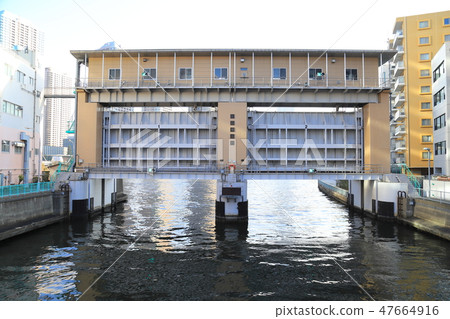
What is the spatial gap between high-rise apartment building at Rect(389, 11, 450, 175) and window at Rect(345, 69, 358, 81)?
2800 cm

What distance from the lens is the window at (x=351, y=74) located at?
1249 inches

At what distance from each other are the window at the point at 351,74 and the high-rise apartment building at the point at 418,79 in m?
28.0

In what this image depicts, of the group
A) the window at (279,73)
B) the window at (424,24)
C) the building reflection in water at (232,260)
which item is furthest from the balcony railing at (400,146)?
the building reflection in water at (232,260)

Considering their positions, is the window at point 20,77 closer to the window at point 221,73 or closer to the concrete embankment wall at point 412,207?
the window at point 221,73

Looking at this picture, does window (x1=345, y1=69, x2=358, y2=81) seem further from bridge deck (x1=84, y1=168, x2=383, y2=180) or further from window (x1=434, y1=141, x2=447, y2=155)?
window (x1=434, y1=141, x2=447, y2=155)

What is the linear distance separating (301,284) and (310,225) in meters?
13.6

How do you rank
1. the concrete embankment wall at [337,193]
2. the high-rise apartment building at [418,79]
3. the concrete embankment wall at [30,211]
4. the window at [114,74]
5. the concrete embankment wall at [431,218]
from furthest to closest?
the high-rise apartment building at [418,79]
the concrete embankment wall at [337,193]
the window at [114,74]
the concrete embankment wall at [431,218]
the concrete embankment wall at [30,211]

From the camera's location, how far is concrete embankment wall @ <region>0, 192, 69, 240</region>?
19859 millimetres

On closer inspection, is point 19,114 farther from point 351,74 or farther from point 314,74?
point 351,74

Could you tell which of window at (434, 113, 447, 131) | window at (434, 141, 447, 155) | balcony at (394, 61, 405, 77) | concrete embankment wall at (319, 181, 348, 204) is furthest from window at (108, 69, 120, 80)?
balcony at (394, 61, 405, 77)

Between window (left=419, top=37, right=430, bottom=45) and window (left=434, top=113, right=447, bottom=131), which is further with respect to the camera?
window (left=419, top=37, right=430, bottom=45)

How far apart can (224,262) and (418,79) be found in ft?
185

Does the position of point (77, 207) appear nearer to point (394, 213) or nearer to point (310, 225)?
point (310, 225)

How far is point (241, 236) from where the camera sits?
21.5m
